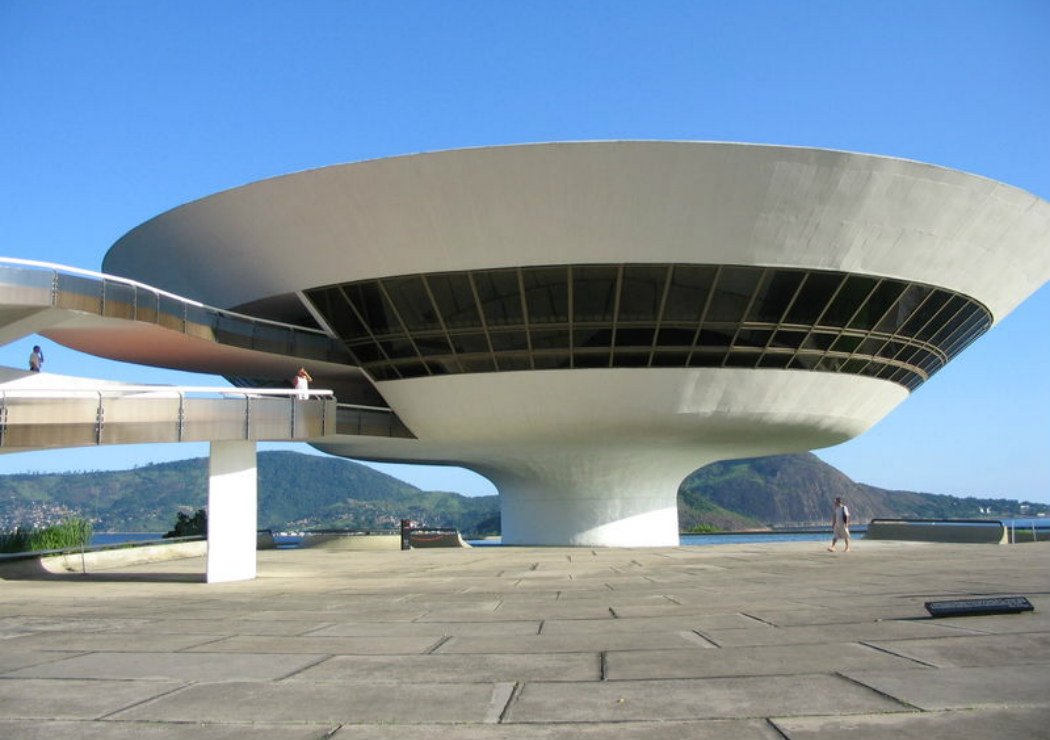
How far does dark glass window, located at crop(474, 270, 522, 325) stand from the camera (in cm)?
2727

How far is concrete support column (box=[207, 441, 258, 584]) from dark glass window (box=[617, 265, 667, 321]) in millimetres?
12056

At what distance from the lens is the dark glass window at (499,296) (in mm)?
27266

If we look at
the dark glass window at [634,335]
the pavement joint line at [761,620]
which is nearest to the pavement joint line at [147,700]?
the pavement joint line at [761,620]

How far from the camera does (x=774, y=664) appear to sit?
23.5ft

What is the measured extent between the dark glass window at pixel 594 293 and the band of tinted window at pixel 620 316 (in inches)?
1.3

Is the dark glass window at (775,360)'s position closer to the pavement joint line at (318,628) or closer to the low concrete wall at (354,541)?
the low concrete wall at (354,541)

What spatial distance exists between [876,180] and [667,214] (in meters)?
6.09

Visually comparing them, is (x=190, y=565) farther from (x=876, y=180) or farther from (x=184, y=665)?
(x=876, y=180)

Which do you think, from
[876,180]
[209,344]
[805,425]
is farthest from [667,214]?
[209,344]

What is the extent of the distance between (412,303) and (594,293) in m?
5.62

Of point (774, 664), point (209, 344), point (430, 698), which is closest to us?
point (430, 698)

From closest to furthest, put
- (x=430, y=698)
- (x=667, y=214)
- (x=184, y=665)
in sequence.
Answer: (x=430, y=698) < (x=184, y=665) < (x=667, y=214)

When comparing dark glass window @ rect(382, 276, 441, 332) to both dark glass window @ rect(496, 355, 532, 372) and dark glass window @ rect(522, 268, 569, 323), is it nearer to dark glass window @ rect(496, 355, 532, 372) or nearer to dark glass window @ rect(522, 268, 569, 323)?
dark glass window @ rect(496, 355, 532, 372)

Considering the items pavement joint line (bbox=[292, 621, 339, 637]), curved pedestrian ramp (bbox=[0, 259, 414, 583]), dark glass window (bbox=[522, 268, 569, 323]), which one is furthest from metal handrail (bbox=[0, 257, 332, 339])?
pavement joint line (bbox=[292, 621, 339, 637])
